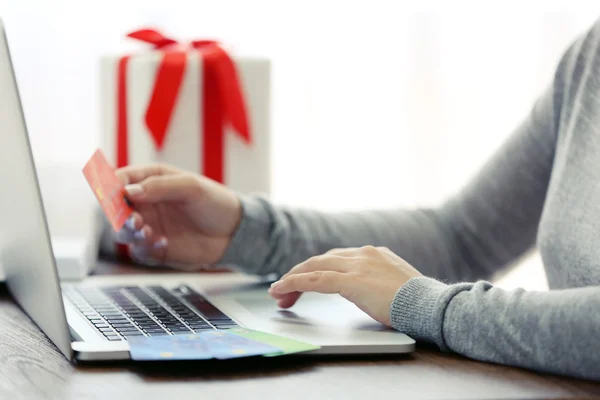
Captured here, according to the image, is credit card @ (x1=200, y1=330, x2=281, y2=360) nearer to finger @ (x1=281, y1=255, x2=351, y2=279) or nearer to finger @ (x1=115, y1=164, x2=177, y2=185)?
finger @ (x1=281, y1=255, x2=351, y2=279)

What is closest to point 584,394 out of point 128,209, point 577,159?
point 577,159

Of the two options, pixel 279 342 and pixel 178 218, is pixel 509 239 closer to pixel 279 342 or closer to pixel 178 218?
pixel 178 218

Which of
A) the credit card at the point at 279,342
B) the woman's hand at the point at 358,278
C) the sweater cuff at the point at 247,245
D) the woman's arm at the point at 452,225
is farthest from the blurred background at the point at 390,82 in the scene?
the credit card at the point at 279,342

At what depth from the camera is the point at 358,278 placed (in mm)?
756

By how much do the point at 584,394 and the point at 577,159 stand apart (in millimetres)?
416

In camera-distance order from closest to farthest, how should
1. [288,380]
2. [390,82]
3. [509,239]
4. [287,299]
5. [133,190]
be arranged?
[288,380] < [287,299] < [133,190] < [509,239] < [390,82]

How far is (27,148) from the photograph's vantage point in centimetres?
64

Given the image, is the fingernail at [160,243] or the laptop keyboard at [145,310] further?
the fingernail at [160,243]

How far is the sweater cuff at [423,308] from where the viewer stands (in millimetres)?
688

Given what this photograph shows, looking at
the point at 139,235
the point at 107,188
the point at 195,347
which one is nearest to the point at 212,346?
the point at 195,347

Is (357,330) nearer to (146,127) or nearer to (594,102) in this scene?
(594,102)

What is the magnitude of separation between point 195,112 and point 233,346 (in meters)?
0.69

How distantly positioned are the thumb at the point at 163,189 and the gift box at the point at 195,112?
249 millimetres

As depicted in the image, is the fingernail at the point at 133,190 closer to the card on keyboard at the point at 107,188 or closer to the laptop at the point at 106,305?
the card on keyboard at the point at 107,188
